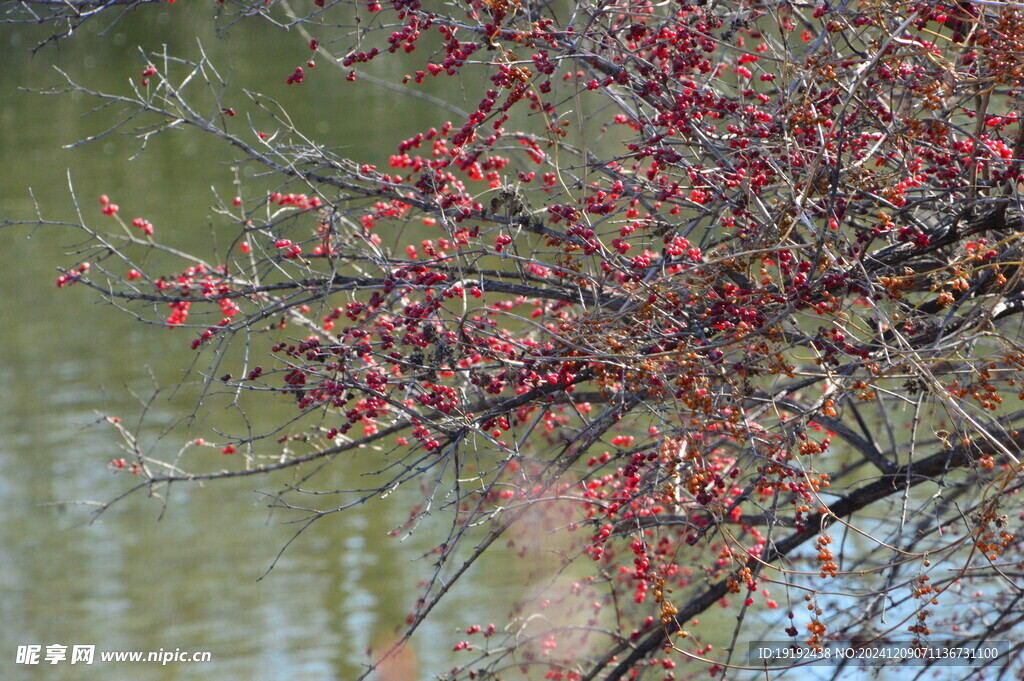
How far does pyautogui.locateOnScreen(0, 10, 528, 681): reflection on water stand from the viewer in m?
6.74

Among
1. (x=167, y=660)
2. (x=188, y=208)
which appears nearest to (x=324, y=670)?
(x=167, y=660)

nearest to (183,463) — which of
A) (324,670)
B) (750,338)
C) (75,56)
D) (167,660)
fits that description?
(167,660)

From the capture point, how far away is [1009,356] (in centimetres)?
223

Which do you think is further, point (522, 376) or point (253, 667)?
point (253, 667)

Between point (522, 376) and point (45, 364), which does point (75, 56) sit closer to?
point (45, 364)

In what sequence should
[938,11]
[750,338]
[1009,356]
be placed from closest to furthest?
[1009,356] < [750,338] < [938,11]

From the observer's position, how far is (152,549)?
7711 millimetres

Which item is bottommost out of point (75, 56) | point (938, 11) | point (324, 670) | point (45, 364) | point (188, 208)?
point (938, 11)

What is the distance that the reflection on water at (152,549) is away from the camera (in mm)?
6742

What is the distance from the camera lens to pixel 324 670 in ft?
21.3

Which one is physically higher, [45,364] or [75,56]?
[75,56]

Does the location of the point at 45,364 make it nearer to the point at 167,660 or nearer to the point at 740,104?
the point at 167,660

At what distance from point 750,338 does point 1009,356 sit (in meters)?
0.50

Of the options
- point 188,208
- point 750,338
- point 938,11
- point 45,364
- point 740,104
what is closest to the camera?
point 750,338
